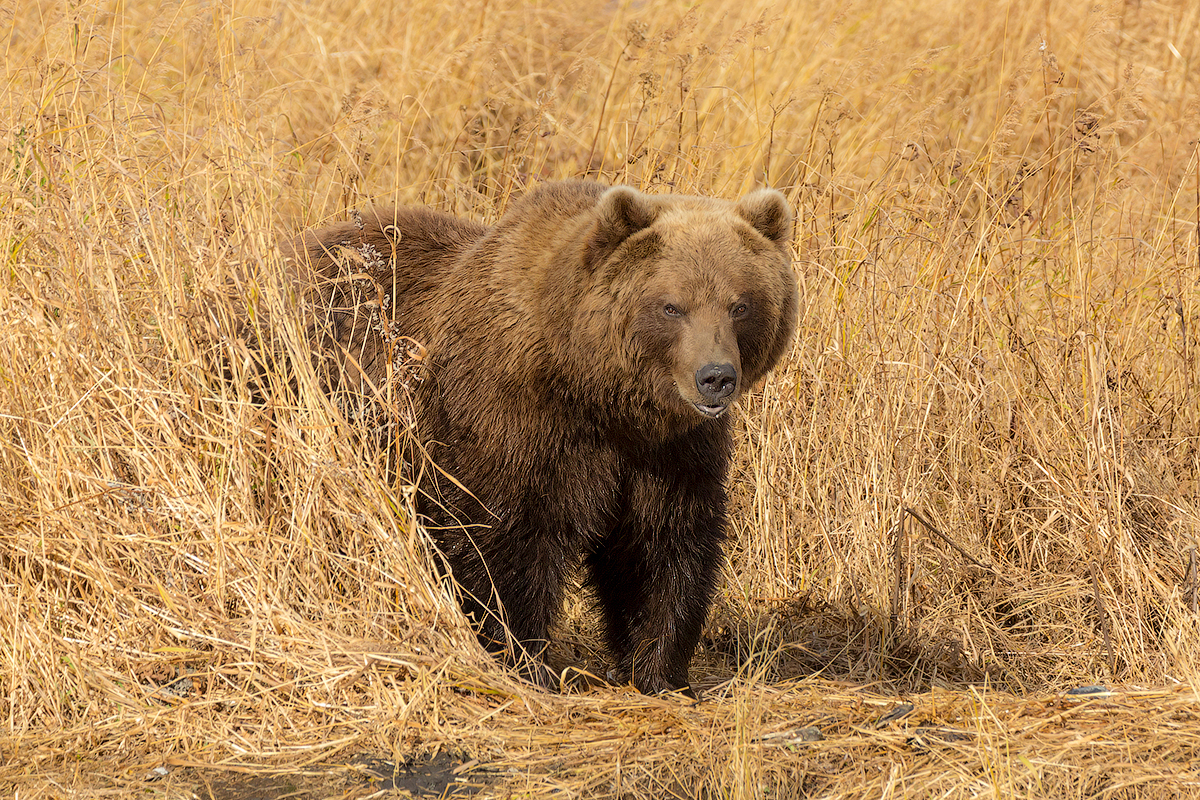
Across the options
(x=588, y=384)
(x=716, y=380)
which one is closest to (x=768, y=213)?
(x=716, y=380)

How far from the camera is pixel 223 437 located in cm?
408

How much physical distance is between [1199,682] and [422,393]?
108 inches

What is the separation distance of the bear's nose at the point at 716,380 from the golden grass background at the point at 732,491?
90 cm

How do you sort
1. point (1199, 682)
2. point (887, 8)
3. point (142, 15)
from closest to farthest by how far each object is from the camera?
point (1199, 682), point (142, 15), point (887, 8)

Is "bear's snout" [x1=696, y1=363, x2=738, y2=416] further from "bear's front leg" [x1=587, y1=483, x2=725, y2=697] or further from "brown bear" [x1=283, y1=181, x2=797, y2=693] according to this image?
"bear's front leg" [x1=587, y1=483, x2=725, y2=697]

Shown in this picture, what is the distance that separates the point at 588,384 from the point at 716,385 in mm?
506

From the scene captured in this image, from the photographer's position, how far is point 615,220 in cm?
429

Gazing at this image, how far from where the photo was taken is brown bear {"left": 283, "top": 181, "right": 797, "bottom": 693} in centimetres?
429

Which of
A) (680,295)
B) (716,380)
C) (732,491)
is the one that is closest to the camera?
(716,380)

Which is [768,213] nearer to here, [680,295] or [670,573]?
[680,295]

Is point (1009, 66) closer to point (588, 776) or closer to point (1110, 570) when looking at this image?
point (1110, 570)

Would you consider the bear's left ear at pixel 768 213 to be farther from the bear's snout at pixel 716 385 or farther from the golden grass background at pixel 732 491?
the golden grass background at pixel 732 491

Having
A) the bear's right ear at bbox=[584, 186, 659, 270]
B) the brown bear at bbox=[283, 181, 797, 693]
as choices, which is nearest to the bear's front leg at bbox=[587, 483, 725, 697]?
the brown bear at bbox=[283, 181, 797, 693]

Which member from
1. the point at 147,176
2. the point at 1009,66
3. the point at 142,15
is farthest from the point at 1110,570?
the point at 142,15
